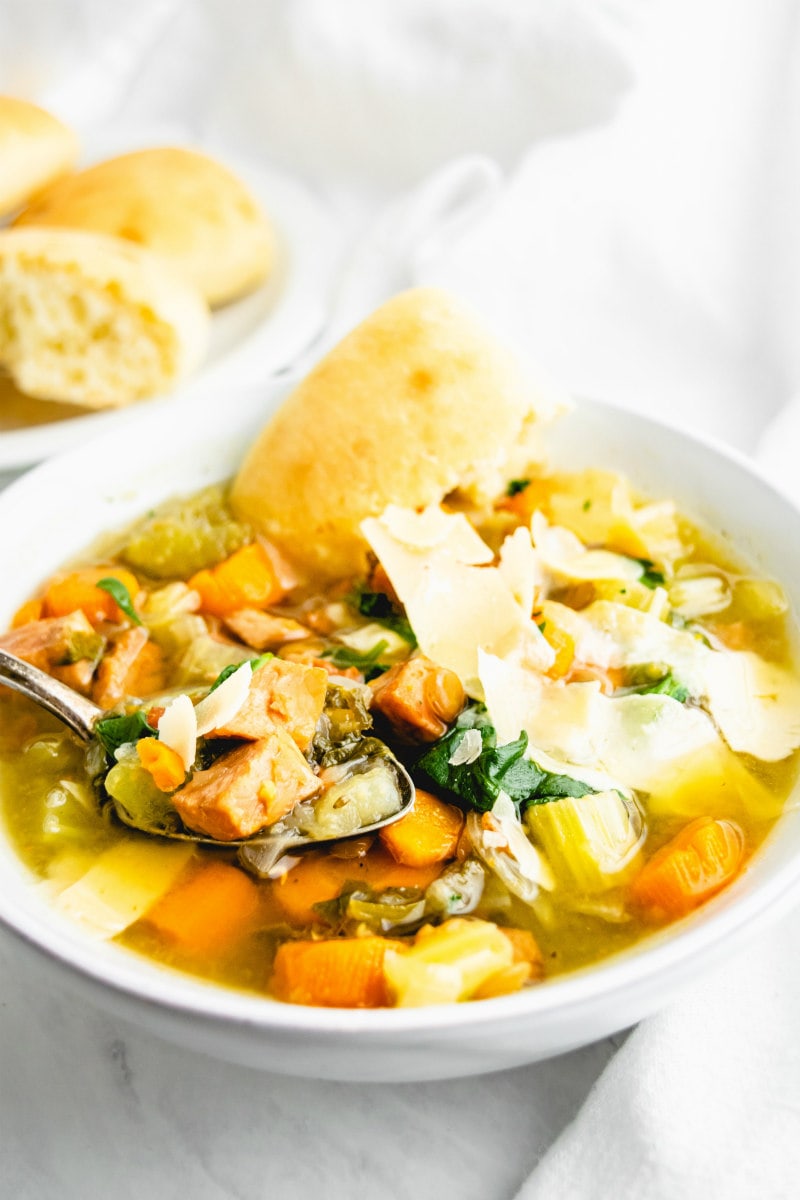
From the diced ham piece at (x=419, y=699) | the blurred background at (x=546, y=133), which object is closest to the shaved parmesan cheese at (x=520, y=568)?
the diced ham piece at (x=419, y=699)

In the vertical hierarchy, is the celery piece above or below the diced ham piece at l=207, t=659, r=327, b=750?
above

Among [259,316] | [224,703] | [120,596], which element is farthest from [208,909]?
→ [259,316]

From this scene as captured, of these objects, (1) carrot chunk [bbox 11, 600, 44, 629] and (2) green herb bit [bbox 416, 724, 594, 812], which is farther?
(1) carrot chunk [bbox 11, 600, 44, 629]

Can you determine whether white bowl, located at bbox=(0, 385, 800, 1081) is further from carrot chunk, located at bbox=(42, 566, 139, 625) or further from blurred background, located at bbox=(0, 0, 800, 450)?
blurred background, located at bbox=(0, 0, 800, 450)

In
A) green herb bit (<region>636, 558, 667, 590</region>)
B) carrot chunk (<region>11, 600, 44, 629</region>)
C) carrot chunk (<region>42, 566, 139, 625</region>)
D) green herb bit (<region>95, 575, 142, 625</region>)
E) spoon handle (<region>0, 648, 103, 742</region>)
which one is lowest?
carrot chunk (<region>11, 600, 44, 629</region>)

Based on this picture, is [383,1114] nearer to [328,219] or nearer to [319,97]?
[328,219]

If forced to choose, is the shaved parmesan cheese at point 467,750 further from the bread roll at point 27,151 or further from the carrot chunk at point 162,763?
the bread roll at point 27,151

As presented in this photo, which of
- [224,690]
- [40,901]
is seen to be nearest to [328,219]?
[224,690]

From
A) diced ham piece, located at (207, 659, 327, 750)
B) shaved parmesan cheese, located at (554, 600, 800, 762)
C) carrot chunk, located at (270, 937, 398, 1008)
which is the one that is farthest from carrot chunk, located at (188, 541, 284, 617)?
carrot chunk, located at (270, 937, 398, 1008)
